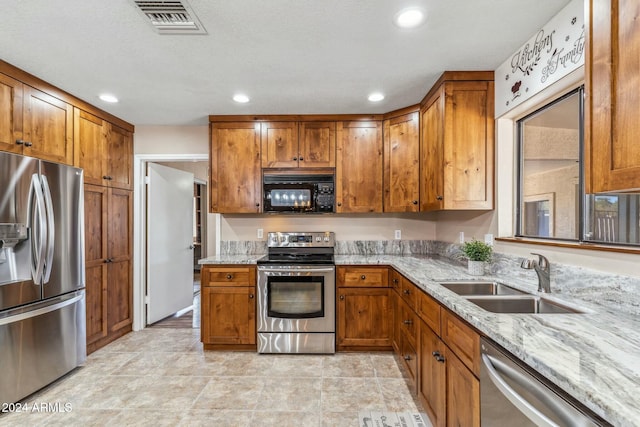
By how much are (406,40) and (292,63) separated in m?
0.78

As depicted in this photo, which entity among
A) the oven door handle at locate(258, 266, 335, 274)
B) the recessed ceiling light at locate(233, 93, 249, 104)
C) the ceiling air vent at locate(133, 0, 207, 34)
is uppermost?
the ceiling air vent at locate(133, 0, 207, 34)

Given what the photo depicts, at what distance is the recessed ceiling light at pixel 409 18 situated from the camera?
5.34 feet

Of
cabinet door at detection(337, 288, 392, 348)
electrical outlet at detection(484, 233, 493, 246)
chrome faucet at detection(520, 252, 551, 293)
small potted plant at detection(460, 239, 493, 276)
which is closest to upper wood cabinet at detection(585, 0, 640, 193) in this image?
chrome faucet at detection(520, 252, 551, 293)

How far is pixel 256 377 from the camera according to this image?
249cm

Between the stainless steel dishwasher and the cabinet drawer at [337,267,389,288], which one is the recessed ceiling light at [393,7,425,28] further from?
the cabinet drawer at [337,267,389,288]

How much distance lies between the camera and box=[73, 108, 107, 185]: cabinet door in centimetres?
277

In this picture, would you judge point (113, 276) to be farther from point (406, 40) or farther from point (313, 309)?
point (406, 40)

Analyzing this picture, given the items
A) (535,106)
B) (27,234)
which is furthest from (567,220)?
(27,234)

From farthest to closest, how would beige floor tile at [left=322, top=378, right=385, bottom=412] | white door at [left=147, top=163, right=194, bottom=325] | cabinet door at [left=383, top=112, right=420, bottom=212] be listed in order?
white door at [left=147, top=163, right=194, bottom=325] < cabinet door at [left=383, top=112, right=420, bottom=212] < beige floor tile at [left=322, top=378, right=385, bottom=412]

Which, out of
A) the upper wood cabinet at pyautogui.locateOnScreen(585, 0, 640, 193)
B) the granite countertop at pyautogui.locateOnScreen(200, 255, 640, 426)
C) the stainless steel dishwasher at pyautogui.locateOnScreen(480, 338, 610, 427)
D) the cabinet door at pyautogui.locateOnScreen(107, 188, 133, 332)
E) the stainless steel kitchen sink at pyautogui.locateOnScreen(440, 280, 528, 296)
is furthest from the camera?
the cabinet door at pyautogui.locateOnScreen(107, 188, 133, 332)

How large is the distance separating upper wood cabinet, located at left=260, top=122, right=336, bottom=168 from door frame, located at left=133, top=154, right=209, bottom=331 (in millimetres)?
855

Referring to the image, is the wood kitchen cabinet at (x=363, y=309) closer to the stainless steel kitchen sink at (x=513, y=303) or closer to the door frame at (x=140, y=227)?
the stainless steel kitchen sink at (x=513, y=303)

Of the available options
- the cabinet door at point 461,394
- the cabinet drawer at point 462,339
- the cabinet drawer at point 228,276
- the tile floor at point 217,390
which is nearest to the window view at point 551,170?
the cabinet drawer at point 462,339

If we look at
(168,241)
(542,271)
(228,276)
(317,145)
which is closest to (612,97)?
(542,271)
